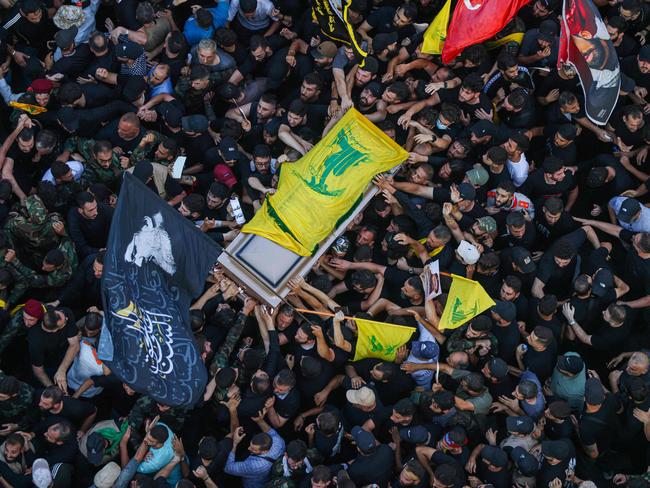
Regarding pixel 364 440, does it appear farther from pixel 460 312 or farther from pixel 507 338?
pixel 507 338

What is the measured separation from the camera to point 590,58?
13414 mm

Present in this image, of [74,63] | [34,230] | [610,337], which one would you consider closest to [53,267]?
[34,230]

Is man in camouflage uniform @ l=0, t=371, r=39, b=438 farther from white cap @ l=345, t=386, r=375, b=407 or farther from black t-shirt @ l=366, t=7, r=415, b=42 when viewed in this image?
black t-shirt @ l=366, t=7, r=415, b=42

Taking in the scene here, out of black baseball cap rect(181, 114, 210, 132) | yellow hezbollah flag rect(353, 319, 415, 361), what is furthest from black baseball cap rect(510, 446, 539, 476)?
black baseball cap rect(181, 114, 210, 132)

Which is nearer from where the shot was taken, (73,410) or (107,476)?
(107,476)

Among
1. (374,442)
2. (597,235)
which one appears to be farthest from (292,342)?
(597,235)

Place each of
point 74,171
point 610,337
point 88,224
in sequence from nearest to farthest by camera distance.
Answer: point 610,337 < point 88,224 < point 74,171

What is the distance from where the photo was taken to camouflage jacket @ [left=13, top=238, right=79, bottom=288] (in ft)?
41.8

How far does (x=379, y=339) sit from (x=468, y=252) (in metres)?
1.56

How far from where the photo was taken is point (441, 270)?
12969mm

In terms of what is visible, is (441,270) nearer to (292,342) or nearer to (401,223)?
(401,223)

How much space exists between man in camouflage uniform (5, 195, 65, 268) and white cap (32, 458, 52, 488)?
291cm

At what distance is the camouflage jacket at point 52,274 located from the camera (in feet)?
41.8

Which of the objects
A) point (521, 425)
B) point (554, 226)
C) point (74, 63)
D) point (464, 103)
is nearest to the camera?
point (521, 425)
